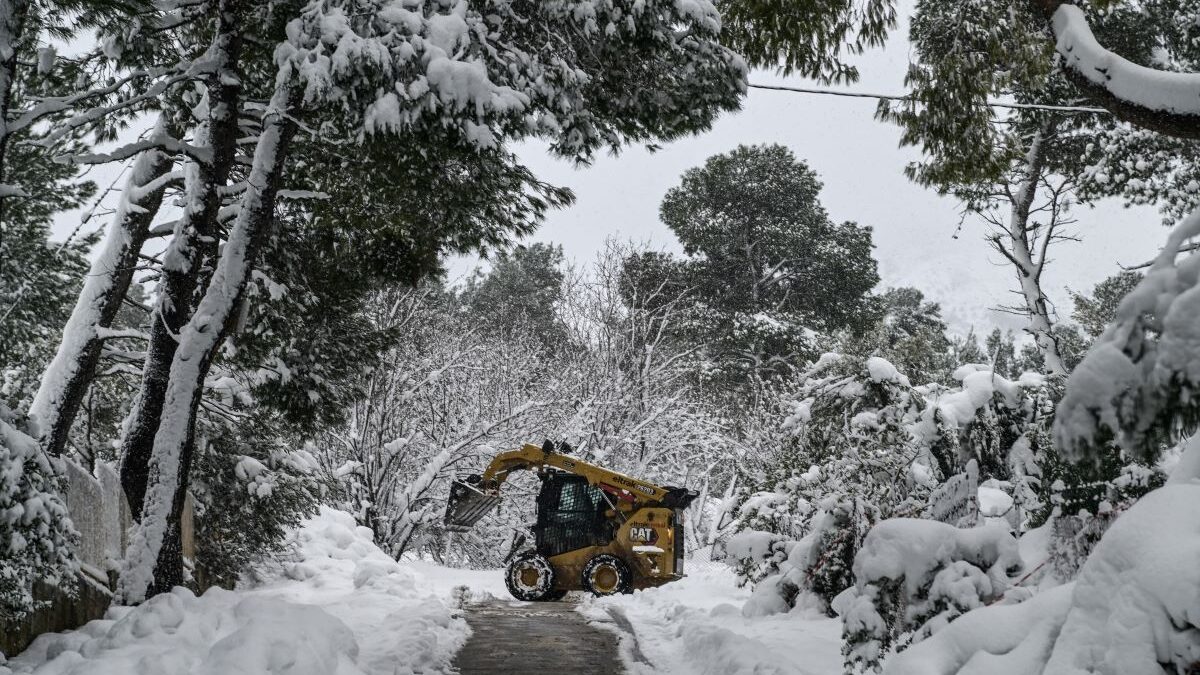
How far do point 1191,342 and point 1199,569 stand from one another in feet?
2.52

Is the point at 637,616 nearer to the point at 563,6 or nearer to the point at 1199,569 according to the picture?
the point at 563,6

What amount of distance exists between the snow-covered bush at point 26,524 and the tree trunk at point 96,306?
373cm

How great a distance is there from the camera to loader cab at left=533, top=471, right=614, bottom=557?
12.3 meters

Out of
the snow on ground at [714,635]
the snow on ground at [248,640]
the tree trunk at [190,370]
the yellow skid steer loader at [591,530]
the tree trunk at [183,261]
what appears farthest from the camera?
the yellow skid steer loader at [591,530]

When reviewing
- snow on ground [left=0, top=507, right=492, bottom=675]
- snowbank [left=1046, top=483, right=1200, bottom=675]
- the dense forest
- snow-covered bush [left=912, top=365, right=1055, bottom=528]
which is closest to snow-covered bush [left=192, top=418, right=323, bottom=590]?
the dense forest

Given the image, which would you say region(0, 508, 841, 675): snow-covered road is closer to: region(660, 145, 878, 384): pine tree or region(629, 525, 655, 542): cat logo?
region(629, 525, 655, 542): cat logo

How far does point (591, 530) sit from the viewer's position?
12.3 metres

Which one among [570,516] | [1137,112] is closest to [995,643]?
[1137,112]

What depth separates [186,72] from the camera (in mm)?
6383

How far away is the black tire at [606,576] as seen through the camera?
470 inches

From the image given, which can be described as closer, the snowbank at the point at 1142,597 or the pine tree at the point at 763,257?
the snowbank at the point at 1142,597

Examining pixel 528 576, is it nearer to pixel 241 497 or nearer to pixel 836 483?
pixel 241 497

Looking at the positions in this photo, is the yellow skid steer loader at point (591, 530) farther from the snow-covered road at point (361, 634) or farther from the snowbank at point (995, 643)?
the snowbank at point (995, 643)

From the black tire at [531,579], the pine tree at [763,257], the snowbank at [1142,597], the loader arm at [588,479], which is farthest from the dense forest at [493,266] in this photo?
the pine tree at [763,257]
